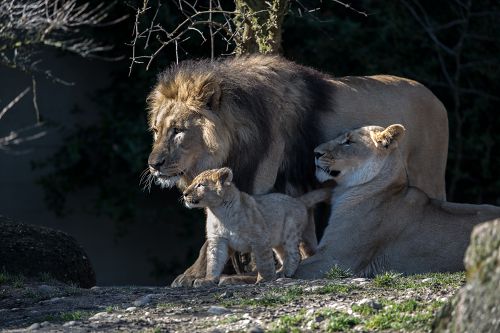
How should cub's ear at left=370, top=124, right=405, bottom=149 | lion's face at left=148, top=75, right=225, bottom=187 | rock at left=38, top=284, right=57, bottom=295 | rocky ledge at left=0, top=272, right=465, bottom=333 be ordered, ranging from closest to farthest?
rocky ledge at left=0, top=272, right=465, bottom=333
rock at left=38, top=284, right=57, bottom=295
lion's face at left=148, top=75, right=225, bottom=187
cub's ear at left=370, top=124, right=405, bottom=149

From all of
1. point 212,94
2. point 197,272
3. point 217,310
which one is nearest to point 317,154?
point 212,94

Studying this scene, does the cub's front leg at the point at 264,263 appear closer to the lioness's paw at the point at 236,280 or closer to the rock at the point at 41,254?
the lioness's paw at the point at 236,280

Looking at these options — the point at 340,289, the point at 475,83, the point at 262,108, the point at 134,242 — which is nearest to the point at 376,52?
the point at 475,83

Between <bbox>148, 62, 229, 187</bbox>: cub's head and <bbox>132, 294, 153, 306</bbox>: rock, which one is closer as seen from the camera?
<bbox>132, 294, 153, 306</bbox>: rock

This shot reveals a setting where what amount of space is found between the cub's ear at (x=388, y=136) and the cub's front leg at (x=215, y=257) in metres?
1.35

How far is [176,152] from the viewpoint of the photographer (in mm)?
7309

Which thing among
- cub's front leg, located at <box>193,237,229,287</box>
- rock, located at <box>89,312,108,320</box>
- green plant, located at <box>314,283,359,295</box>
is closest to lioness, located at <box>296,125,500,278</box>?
cub's front leg, located at <box>193,237,229,287</box>

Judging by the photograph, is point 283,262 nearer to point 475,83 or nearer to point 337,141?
point 337,141

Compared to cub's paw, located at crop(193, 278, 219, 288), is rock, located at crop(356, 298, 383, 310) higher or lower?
higher

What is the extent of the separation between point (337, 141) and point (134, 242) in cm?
549

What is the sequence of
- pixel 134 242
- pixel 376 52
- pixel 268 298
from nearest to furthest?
pixel 268 298 → pixel 376 52 → pixel 134 242

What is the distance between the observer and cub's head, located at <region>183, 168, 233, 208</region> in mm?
6938

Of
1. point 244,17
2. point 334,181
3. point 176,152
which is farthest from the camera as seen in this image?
point 244,17

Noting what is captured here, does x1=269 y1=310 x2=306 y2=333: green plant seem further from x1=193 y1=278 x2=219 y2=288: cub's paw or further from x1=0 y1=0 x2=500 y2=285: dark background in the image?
x1=0 y1=0 x2=500 y2=285: dark background
